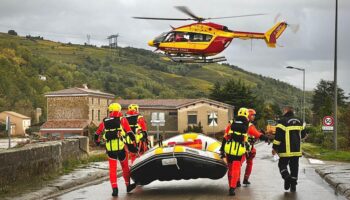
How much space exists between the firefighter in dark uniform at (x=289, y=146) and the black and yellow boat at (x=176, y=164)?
4.46 ft

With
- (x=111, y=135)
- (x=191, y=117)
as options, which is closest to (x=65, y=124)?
(x=191, y=117)

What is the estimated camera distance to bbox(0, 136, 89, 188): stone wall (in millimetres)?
13048

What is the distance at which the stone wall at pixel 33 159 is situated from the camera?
13048mm

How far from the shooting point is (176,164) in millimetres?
12367

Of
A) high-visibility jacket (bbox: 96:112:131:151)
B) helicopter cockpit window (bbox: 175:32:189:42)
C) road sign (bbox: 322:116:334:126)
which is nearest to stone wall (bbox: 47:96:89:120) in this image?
helicopter cockpit window (bbox: 175:32:189:42)

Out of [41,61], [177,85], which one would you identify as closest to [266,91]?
[177,85]

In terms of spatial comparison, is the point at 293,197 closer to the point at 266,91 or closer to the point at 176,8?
the point at 176,8

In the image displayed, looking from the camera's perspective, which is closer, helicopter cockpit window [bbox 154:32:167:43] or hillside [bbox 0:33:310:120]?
helicopter cockpit window [bbox 154:32:167:43]

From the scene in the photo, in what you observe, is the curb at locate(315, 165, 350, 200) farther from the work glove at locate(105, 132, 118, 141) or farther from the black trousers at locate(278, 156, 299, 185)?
the work glove at locate(105, 132, 118, 141)

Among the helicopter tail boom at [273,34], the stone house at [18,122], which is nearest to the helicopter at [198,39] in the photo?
the helicopter tail boom at [273,34]

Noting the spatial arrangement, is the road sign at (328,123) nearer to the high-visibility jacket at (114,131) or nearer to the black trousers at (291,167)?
the black trousers at (291,167)

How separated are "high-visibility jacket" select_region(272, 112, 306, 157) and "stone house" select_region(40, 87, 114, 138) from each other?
6599 cm

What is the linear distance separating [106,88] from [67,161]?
127 metres

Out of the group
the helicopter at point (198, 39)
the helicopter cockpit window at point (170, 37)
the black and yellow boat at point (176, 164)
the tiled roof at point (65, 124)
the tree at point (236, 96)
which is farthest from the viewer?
→ the tree at point (236, 96)
